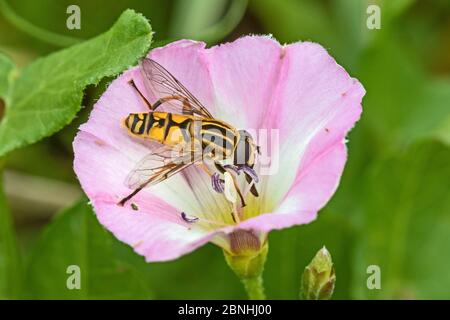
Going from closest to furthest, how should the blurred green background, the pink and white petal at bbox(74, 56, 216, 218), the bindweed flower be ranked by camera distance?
the bindweed flower < the pink and white petal at bbox(74, 56, 216, 218) < the blurred green background

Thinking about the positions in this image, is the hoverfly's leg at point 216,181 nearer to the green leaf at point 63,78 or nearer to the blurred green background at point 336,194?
the green leaf at point 63,78

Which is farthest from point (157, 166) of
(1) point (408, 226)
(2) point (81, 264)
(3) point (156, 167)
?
(1) point (408, 226)

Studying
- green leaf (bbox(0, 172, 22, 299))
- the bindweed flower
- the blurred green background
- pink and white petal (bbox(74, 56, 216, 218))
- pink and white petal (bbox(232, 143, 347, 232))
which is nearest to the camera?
pink and white petal (bbox(232, 143, 347, 232))

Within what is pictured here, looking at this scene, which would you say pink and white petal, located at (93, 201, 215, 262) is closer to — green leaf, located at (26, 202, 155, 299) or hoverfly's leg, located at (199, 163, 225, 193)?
hoverfly's leg, located at (199, 163, 225, 193)

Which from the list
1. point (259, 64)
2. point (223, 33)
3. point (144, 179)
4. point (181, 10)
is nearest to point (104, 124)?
point (144, 179)

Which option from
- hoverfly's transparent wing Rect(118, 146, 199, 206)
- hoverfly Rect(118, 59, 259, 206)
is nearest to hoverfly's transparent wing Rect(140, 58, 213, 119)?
hoverfly Rect(118, 59, 259, 206)

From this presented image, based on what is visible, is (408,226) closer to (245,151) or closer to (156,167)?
(245,151)
